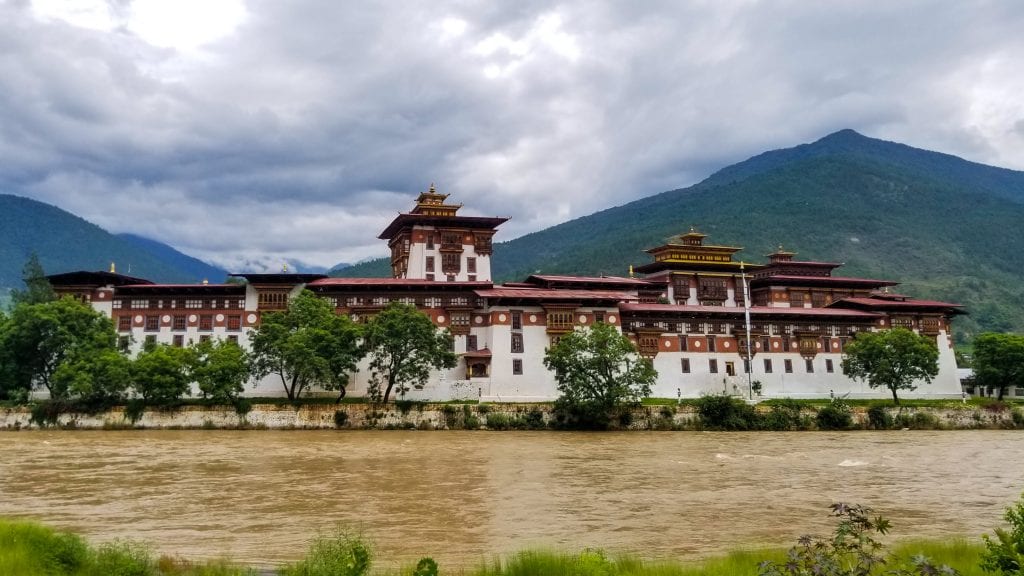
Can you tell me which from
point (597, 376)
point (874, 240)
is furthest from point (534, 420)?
point (874, 240)

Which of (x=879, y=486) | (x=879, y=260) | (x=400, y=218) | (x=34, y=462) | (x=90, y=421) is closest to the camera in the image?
(x=879, y=486)

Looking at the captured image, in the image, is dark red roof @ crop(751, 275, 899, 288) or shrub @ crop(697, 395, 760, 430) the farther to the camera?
dark red roof @ crop(751, 275, 899, 288)

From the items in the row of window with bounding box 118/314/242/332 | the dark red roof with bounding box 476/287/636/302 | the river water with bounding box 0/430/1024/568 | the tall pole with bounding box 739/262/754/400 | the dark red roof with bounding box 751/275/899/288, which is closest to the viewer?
the river water with bounding box 0/430/1024/568

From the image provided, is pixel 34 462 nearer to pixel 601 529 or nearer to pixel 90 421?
pixel 90 421

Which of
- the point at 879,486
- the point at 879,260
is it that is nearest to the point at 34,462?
the point at 879,486

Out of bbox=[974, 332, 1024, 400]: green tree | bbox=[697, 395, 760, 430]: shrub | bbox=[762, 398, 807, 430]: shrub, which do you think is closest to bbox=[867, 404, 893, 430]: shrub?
bbox=[762, 398, 807, 430]: shrub

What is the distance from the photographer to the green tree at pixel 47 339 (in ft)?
166

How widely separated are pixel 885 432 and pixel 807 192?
160411 mm

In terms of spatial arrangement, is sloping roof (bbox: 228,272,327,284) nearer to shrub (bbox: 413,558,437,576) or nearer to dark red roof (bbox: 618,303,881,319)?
dark red roof (bbox: 618,303,881,319)

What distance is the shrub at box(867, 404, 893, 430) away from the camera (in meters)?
54.1

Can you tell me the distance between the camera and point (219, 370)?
48188 mm

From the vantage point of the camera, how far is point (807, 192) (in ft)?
650

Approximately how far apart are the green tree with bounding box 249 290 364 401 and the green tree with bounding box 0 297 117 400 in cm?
1099

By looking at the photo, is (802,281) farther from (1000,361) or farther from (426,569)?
(426,569)
